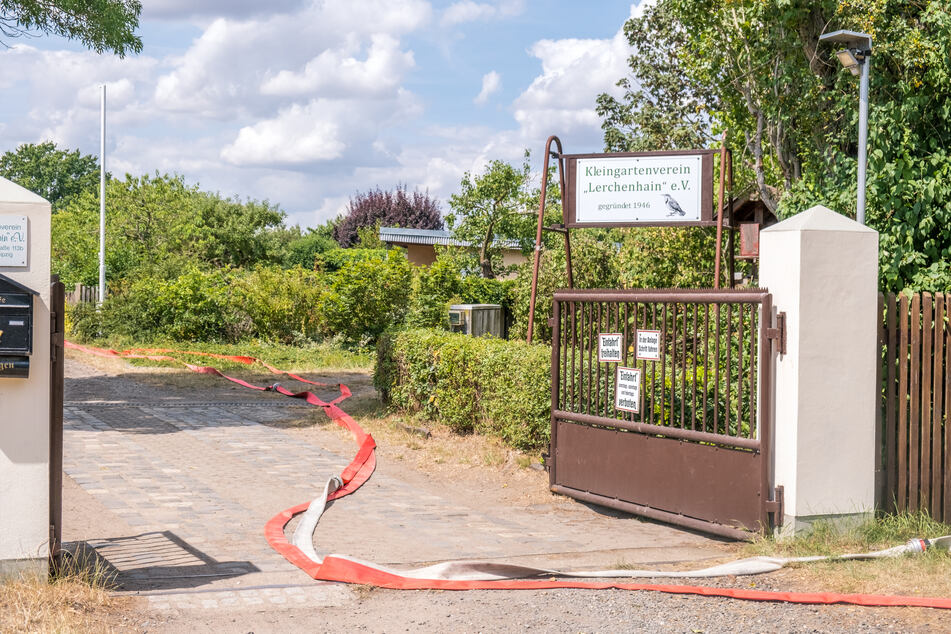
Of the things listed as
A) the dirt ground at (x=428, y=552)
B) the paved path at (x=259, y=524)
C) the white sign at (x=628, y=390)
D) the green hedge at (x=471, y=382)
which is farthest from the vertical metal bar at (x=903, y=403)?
the green hedge at (x=471, y=382)

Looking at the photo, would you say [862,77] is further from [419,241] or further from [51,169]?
[51,169]

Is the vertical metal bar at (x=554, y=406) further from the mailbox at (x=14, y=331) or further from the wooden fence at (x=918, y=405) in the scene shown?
the mailbox at (x=14, y=331)

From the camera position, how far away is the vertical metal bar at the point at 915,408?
714cm

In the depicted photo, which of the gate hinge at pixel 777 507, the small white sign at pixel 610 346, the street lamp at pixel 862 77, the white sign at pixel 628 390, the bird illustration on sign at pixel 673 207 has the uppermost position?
the street lamp at pixel 862 77

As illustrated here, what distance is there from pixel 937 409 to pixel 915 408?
153 millimetres

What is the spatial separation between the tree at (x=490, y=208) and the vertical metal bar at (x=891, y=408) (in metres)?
21.1

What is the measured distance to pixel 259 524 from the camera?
762cm

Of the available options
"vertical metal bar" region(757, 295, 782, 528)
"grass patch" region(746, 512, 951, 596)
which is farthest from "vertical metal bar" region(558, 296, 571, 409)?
"grass patch" region(746, 512, 951, 596)

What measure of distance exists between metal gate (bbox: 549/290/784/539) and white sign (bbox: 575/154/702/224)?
1125mm

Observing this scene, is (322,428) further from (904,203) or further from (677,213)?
(904,203)

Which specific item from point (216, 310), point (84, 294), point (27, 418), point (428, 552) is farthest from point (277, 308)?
point (27, 418)

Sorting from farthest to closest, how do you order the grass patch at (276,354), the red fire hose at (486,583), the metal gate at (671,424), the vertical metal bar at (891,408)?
the grass patch at (276,354), the vertical metal bar at (891,408), the metal gate at (671,424), the red fire hose at (486,583)

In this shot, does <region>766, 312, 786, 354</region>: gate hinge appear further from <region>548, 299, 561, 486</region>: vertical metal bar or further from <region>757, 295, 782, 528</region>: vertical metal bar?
<region>548, 299, 561, 486</region>: vertical metal bar

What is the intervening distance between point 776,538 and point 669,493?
1062mm
